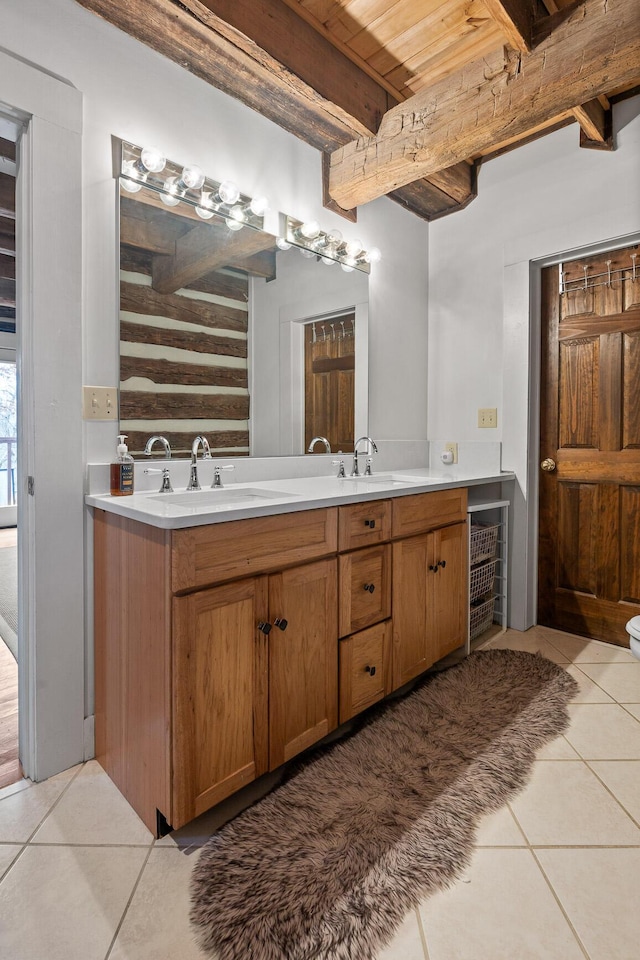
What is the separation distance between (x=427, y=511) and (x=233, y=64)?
5.84 feet

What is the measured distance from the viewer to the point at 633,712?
1.88m

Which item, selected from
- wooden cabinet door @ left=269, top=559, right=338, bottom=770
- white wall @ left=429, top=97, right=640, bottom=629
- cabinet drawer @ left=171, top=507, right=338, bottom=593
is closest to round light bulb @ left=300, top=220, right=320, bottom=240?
A: white wall @ left=429, top=97, right=640, bottom=629

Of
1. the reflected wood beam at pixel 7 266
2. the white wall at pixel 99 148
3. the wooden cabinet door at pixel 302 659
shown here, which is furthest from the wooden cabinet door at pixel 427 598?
the reflected wood beam at pixel 7 266

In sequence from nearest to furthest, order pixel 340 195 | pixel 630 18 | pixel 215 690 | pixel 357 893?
pixel 357 893
pixel 215 690
pixel 630 18
pixel 340 195

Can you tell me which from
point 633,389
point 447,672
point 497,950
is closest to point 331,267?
point 633,389

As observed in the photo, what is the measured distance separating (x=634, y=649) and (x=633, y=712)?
32cm

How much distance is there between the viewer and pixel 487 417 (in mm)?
2791

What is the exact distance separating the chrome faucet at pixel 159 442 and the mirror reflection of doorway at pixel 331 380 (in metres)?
0.71

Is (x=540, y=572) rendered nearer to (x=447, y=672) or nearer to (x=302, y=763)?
(x=447, y=672)

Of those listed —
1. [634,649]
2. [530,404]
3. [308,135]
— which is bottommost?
[634,649]

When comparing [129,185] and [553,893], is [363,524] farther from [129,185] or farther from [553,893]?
[129,185]

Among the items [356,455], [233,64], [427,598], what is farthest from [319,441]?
[233,64]

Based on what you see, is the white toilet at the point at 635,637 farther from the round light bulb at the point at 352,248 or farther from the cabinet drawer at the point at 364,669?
the round light bulb at the point at 352,248

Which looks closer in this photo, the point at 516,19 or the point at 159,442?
the point at 516,19
